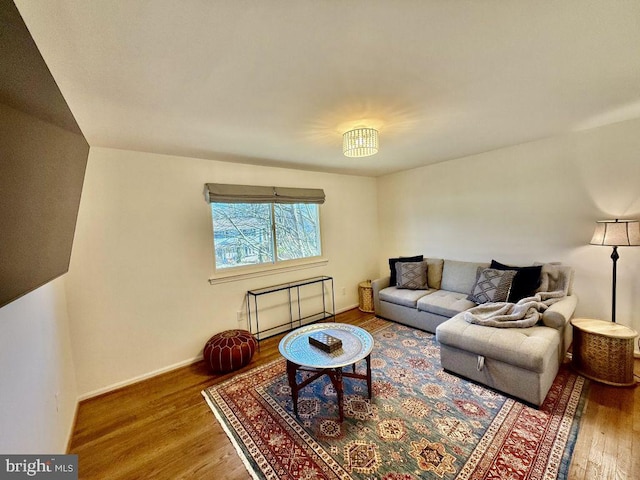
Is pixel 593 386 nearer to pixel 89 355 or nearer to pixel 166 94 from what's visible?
pixel 166 94

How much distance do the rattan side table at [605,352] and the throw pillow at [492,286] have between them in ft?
2.00

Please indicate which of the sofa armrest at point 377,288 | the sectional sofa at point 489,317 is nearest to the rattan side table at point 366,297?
the sofa armrest at point 377,288

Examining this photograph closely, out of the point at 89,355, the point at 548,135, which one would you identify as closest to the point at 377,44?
the point at 548,135

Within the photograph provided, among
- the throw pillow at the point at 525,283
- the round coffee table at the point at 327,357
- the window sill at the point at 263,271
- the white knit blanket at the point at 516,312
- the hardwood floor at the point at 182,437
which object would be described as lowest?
the hardwood floor at the point at 182,437

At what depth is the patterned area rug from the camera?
1501 millimetres

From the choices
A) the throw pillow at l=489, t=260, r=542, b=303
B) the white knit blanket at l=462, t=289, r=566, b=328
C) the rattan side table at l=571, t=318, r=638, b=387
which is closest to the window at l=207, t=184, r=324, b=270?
the white knit blanket at l=462, t=289, r=566, b=328

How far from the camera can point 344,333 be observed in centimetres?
241

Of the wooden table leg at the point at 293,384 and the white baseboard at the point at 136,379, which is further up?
the wooden table leg at the point at 293,384

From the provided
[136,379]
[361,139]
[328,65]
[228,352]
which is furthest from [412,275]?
[136,379]

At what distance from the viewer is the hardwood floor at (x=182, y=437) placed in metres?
1.52

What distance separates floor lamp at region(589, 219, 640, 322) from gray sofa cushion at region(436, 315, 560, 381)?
A: 36.9 inches

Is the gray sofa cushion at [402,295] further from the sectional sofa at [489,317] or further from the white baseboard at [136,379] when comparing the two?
the white baseboard at [136,379]

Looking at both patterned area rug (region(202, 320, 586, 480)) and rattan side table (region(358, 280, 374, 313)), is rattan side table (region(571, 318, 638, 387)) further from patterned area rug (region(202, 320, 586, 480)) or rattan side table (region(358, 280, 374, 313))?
rattan side table (region(358, 280, 374, 313))

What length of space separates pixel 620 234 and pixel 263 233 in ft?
11.9
